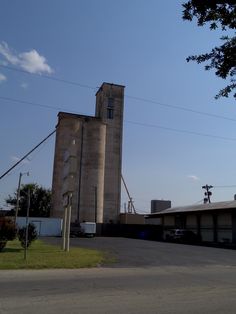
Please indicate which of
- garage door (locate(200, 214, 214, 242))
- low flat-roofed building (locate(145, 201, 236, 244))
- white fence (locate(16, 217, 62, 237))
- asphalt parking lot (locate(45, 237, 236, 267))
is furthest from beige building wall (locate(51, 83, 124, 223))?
asphalt parking lot (locate(45, 237, 236, 267))

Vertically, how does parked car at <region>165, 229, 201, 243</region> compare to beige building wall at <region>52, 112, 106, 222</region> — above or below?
below

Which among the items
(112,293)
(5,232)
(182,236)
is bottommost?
(112,293)

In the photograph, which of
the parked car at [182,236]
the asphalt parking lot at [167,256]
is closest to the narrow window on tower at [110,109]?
the parked car at [182,236]

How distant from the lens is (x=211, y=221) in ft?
203

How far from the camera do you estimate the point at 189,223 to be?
68.6m

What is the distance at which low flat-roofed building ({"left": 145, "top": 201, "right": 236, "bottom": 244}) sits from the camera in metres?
56.9

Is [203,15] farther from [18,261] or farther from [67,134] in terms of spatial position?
[67,134]

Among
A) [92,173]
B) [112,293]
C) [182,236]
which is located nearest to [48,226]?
[92,173]

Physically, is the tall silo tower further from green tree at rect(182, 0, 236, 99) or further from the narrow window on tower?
green tree at rect(182, 0, 236, 99)

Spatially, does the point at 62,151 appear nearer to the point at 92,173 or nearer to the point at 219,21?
the point at 92,173

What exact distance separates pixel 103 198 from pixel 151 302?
77591 mm

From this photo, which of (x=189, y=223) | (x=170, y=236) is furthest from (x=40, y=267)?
(x=189, y=223)

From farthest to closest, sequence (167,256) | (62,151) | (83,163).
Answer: (83,163), (62,151), (167,256)

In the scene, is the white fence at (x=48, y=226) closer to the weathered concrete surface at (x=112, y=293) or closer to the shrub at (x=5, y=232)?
the shrub at (x=5, y=232)
